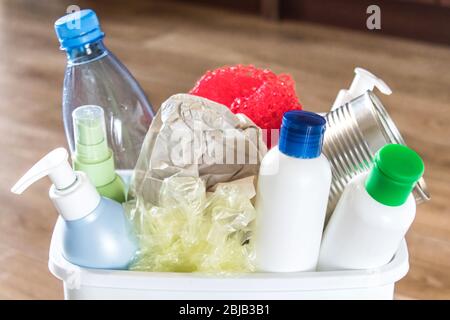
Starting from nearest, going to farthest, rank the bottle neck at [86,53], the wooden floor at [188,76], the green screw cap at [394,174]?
the green screw cap at [394,174], the bottle neck at [86,53], the wooden floor at [188,76]

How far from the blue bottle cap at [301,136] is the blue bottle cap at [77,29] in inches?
7.4

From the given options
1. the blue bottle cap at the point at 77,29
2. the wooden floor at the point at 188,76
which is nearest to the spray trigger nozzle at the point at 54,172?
the blue bottle cap at the point at 77,29

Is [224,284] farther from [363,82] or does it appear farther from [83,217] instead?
[363,82]

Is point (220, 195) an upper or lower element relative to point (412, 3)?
upper

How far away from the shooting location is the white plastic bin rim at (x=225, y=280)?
0.53 m

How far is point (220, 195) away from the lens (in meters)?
0.56

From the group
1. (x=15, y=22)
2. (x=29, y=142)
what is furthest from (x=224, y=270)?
(x=15, y=22)

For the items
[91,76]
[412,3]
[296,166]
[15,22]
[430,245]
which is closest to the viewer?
[296,166]

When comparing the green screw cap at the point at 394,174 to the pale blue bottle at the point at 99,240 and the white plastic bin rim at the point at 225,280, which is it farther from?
the pale blue bottle at the point at 99,240

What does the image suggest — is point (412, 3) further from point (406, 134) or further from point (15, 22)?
point (15, 22)

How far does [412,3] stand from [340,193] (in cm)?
146

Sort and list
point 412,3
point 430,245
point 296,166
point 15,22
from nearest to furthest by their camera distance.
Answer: point 296,166 → point 430,245 → point 412,3 → point 15,22

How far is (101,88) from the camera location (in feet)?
2.13
